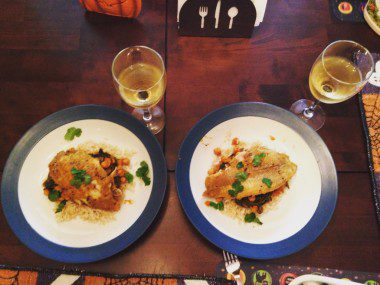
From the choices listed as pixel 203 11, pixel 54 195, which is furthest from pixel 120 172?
pixel 203 11

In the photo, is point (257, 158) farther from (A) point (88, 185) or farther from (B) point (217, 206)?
(A) point (88, 185)

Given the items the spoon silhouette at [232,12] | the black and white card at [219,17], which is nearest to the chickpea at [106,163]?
the black and white card at [219,17]

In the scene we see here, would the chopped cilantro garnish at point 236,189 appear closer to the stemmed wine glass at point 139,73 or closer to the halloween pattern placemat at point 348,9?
the stemmed wine glass at point 139,73

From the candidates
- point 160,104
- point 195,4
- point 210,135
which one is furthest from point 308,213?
point 195,4

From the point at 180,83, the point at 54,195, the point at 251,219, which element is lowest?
the point at 251,219

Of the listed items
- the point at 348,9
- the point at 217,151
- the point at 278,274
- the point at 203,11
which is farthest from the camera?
the point at 348,9

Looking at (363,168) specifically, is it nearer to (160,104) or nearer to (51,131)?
(160,104)
